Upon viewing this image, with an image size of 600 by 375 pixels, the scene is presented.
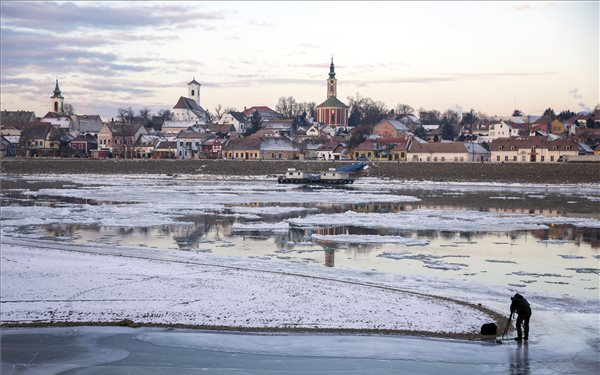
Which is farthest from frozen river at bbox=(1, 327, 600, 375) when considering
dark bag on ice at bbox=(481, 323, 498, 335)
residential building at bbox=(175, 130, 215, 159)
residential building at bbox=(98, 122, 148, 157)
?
residential building at bbox=(98, 122, 148, 157)

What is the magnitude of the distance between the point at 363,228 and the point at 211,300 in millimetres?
16218

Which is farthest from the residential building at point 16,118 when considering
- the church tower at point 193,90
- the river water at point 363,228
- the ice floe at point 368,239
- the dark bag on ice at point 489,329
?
the dark bag on ice at point 489,329

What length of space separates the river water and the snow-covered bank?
3543mm

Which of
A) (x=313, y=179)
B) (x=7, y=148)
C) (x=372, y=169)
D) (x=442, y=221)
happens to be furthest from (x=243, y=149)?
(x=442, y=221)

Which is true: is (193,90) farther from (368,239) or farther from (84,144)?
(368,239)

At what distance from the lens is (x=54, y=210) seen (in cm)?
4138

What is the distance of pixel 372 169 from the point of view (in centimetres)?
8531

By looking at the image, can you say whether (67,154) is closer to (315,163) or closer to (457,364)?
(315,163)

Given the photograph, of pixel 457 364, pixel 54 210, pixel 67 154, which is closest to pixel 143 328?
pixel 457 364

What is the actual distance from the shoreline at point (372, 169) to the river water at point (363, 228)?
51.1ft

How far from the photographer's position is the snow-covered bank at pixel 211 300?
54.0 ft

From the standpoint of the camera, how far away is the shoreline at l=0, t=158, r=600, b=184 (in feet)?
243

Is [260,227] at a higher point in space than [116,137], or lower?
lower

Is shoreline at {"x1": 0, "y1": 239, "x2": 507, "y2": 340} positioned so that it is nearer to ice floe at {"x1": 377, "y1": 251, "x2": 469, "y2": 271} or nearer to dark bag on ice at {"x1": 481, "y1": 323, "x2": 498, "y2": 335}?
dark bag on ice at {"x1": 481, "y1": 323, "x2": 498, "y2": 335}
